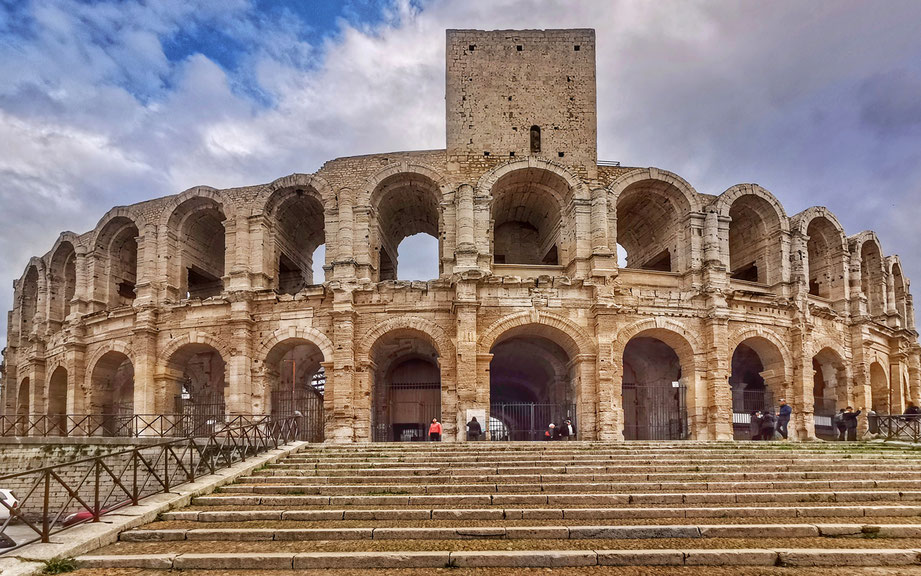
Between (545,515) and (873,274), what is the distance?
21720mm

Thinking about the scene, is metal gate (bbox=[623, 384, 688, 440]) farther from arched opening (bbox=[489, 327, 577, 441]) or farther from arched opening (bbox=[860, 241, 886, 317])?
arched opening (bbox=[860, 241, 886, 317])

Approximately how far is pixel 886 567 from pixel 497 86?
59.3 feet

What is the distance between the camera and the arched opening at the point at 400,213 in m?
19.8

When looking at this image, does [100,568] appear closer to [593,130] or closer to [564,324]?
[564,324]

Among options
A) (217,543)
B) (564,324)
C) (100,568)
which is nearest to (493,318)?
(564,324)

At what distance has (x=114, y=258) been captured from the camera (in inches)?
886

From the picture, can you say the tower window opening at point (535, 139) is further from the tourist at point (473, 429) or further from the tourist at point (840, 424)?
the tourist at point (840, 424)

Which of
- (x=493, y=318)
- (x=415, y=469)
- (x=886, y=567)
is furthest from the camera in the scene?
(x=493, y=318)

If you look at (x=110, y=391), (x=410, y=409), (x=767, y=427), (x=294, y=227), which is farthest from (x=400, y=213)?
(x=767, y=427)

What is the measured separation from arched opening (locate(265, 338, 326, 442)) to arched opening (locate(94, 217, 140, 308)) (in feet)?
20.4

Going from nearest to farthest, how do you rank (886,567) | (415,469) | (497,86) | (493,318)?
(886,567) → (415,469) → (493,318) → (497,86)

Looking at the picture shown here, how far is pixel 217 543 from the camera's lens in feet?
24.3

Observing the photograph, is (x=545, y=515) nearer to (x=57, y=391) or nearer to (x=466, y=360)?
(x=466, y=360)

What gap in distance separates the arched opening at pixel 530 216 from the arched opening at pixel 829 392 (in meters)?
9.60
